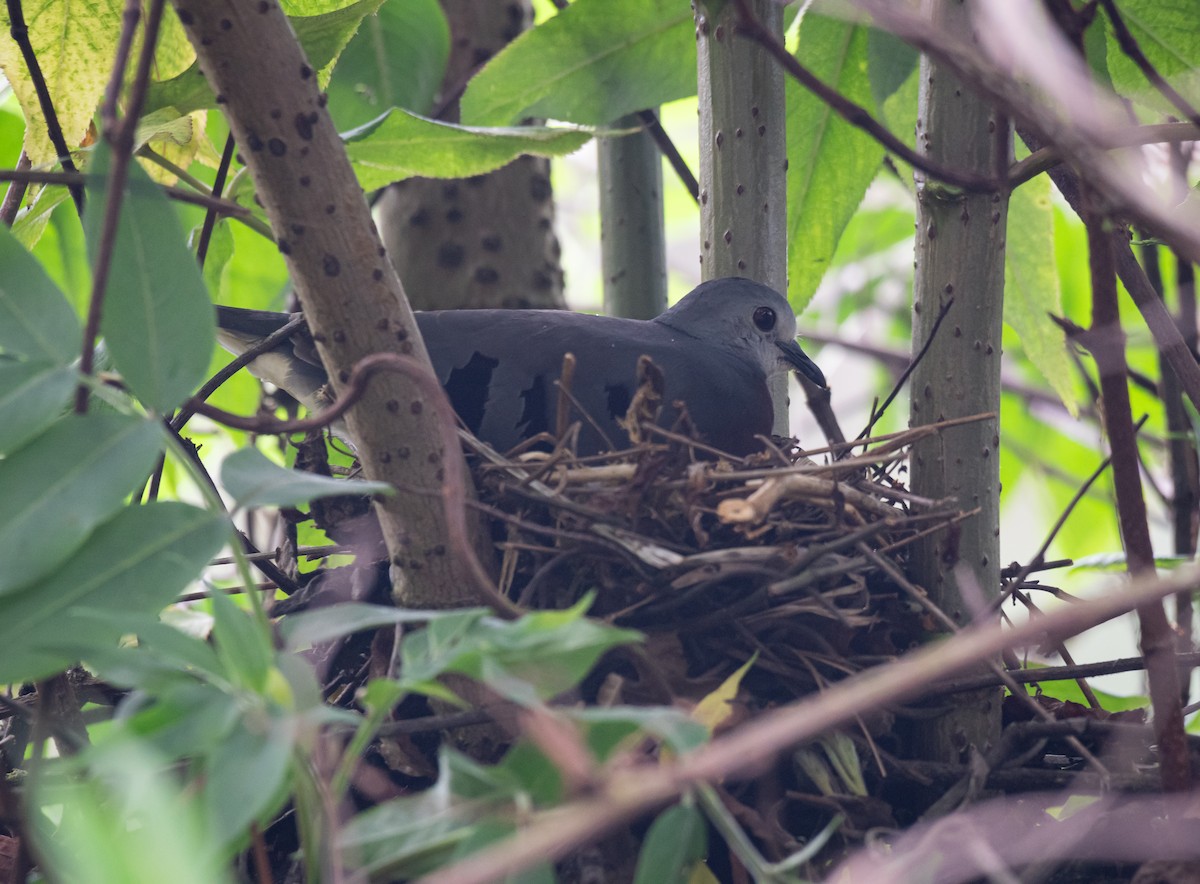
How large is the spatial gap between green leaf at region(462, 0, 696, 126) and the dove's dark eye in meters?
0.46

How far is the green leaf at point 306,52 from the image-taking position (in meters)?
1.76

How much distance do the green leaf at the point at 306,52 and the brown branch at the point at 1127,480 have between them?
117 cm

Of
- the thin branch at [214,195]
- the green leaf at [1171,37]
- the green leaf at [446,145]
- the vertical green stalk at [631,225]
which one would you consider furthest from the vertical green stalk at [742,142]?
the thin branch at [214,195]

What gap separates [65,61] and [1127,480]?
153cm

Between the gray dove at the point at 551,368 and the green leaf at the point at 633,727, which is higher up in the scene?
the gray dove at the point at 551,368

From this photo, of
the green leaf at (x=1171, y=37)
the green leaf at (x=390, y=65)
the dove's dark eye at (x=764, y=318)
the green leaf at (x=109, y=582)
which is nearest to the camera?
the green leaf at (x=109, y=582)

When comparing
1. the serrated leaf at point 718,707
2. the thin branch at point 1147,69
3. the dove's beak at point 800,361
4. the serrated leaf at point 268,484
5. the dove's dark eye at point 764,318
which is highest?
the thin branch at point 1147,69

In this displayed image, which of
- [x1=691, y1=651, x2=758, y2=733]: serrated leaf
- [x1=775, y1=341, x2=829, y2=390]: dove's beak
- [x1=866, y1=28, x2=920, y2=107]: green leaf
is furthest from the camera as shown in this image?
[x1=775, y1=341, x2=829, y2=390]: dove's beak

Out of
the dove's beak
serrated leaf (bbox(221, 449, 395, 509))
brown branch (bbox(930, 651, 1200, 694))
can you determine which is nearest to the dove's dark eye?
the dove's beak

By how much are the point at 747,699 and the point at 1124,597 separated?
921 millimetres

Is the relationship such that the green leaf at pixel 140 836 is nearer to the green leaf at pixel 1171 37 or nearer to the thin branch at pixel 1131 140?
the thin branch at pixel 1131 140

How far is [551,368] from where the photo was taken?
86.8 inches

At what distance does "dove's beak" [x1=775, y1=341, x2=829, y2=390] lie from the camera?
109 inches

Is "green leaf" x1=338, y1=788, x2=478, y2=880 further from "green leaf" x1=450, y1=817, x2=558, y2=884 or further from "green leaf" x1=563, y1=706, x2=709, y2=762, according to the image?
"green leaf" x1=563, y1=706, x2=709, y2=762
